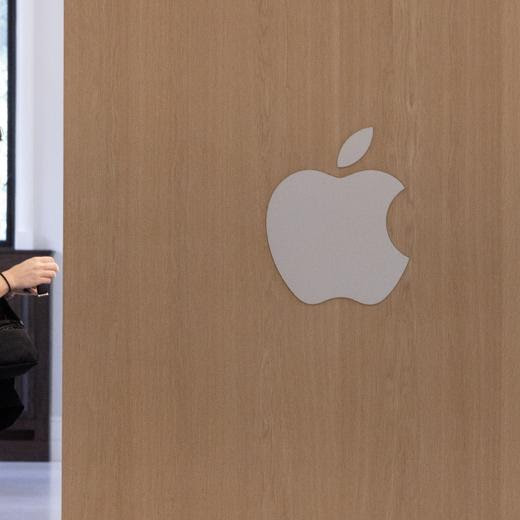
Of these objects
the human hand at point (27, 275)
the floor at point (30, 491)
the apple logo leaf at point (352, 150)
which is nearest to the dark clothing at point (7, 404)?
the human hand at point (27, 275)

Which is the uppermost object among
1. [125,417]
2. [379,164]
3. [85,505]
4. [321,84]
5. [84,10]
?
[84,10]

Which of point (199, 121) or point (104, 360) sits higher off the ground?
point (199, 121)

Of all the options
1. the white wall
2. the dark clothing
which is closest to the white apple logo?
the dark clothing

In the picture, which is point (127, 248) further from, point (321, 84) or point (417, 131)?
point (417, 131)

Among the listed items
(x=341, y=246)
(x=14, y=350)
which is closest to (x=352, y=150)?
(x=341, y=246)

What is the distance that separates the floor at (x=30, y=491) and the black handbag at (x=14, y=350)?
1666 millimetres

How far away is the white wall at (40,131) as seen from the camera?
15.3ft

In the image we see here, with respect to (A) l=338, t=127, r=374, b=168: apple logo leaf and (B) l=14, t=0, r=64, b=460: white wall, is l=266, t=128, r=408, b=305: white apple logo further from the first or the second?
(B) l=14, t=0, r=64, b=460: white wall

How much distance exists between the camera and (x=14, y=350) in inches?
83.2

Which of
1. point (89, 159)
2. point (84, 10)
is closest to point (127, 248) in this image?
point (89, 159)

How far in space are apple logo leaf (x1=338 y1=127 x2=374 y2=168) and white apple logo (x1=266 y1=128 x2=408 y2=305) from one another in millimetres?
29

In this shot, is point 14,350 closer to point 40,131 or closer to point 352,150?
point 352,150

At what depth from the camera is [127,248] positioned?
260cm

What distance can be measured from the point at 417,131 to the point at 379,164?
0.49 ft
